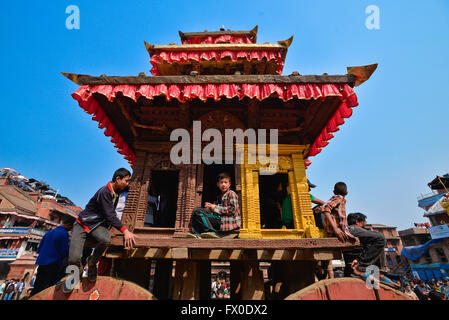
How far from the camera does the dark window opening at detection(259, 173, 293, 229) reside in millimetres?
6094

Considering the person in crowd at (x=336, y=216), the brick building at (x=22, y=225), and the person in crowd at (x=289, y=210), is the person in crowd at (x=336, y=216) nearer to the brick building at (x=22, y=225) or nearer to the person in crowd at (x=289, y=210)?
the person in crowd at (x=289, y=210)

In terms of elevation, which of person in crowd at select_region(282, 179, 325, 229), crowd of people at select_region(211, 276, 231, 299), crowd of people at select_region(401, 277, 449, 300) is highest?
person in crowd at select_region(282, 179, 325, 229)

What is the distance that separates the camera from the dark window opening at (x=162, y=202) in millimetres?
6840

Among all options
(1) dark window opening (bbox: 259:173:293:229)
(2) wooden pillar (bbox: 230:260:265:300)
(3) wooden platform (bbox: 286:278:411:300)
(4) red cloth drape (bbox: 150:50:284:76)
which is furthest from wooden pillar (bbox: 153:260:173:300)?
(4) red cloth drape (bbox: 150:50:284:76)

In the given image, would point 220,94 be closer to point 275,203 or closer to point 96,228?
point 96,228

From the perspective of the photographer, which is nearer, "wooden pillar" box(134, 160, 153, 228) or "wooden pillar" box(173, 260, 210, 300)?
"wooden pillar" box(173, 260, 210, 300)

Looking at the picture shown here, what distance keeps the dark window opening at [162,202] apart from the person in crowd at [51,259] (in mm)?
1980

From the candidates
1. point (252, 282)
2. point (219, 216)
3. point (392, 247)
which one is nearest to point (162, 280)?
point (219, 216)

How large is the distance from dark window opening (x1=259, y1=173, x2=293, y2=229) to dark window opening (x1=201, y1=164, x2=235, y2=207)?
4.16 ft

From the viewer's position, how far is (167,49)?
8.20 meters

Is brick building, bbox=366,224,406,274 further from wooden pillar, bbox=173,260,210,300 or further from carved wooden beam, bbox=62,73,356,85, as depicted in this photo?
wooden pillar, bbox=173,260,210,300

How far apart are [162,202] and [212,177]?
2409 mm

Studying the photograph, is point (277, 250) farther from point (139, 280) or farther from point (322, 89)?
point (322, 89)
